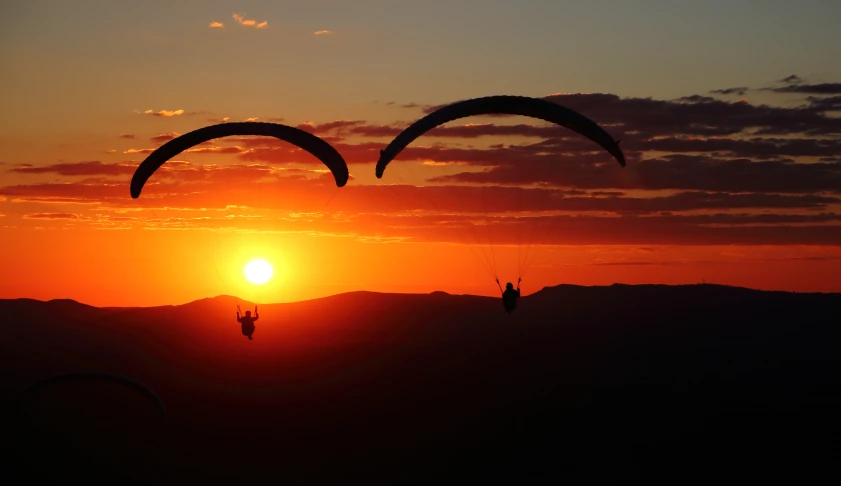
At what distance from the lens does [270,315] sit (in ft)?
398

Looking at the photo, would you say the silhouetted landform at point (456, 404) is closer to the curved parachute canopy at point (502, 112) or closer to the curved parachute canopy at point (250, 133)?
the curved parachute canopy at point (502, 112)


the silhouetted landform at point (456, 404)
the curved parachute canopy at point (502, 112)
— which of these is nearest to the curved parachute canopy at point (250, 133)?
the curved parachute canopy at point (502, 112)

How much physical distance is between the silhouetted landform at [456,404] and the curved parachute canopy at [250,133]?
96.7 ft

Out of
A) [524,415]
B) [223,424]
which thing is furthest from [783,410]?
[223,424]

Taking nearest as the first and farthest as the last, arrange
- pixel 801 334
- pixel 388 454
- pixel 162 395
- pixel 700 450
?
pixel 700 450 < pixel 388 454 < pixel 162 395 < pixel 801 334

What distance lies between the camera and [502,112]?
26.0m

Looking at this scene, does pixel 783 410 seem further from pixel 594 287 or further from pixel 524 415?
pixel 594 287

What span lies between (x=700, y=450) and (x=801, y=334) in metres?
44.6

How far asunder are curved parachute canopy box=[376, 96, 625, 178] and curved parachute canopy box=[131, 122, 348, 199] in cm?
148

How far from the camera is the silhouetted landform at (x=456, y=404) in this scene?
175 ft

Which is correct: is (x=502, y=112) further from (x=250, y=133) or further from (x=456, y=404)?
(x=456, y=404)

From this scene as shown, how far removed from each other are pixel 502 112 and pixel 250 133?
22.4ft

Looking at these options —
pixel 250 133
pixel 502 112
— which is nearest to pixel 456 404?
pixel 250 133

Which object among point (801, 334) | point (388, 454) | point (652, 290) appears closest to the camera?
point (388, 454)
